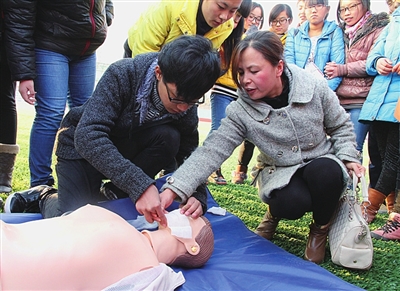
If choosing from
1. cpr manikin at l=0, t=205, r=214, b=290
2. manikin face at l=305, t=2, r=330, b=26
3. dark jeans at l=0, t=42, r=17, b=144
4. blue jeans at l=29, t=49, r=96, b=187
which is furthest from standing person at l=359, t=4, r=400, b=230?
dark jeans at l=0, t=42, r=17, b=144

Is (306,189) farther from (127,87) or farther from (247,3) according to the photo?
(247,3)

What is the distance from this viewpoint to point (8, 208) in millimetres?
2115

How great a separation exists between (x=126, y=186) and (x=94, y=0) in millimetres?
1265

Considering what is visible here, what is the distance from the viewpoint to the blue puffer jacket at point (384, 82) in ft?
8.59

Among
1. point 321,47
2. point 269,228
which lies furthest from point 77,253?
point 321,47

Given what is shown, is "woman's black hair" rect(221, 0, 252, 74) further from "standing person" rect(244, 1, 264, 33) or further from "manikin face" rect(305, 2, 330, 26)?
"standing person" rect(244, 1, 264, 33)

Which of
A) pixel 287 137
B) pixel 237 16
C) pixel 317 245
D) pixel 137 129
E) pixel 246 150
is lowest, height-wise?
pixel 246 150

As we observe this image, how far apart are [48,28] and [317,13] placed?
2019 mm

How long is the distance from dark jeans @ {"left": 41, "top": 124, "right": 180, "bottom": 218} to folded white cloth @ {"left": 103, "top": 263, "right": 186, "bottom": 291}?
73 cm

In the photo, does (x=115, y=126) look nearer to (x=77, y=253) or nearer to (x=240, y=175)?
(x=77, y=253)

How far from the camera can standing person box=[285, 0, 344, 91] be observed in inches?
122

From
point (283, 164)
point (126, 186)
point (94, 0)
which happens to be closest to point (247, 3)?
point (94, 0)

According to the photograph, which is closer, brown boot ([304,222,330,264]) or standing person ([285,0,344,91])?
brown boot ([304,222,330,264])

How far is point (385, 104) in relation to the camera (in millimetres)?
2621
